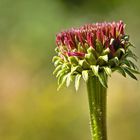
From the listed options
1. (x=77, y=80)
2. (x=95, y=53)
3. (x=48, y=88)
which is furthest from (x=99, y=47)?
(x=48, y=88)

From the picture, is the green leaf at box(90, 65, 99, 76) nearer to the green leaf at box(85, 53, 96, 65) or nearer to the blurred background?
the green leaf at box(85, 53, 96, 65)

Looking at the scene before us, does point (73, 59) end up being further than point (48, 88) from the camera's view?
No

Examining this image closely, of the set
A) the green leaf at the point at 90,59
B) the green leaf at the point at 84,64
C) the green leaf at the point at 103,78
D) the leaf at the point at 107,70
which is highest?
the green leaf at the point at 90,59

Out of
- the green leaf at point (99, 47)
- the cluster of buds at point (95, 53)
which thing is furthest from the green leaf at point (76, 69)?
the green leaf at point (99, 47)

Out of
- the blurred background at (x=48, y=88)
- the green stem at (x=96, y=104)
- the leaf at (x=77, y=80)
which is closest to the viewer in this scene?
the leaf at (x=77, y=80)

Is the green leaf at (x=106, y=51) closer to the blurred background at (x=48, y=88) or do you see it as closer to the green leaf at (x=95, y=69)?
the green leaf at (x=95, y=69)

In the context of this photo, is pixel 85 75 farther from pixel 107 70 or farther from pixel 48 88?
pixel 48 88
